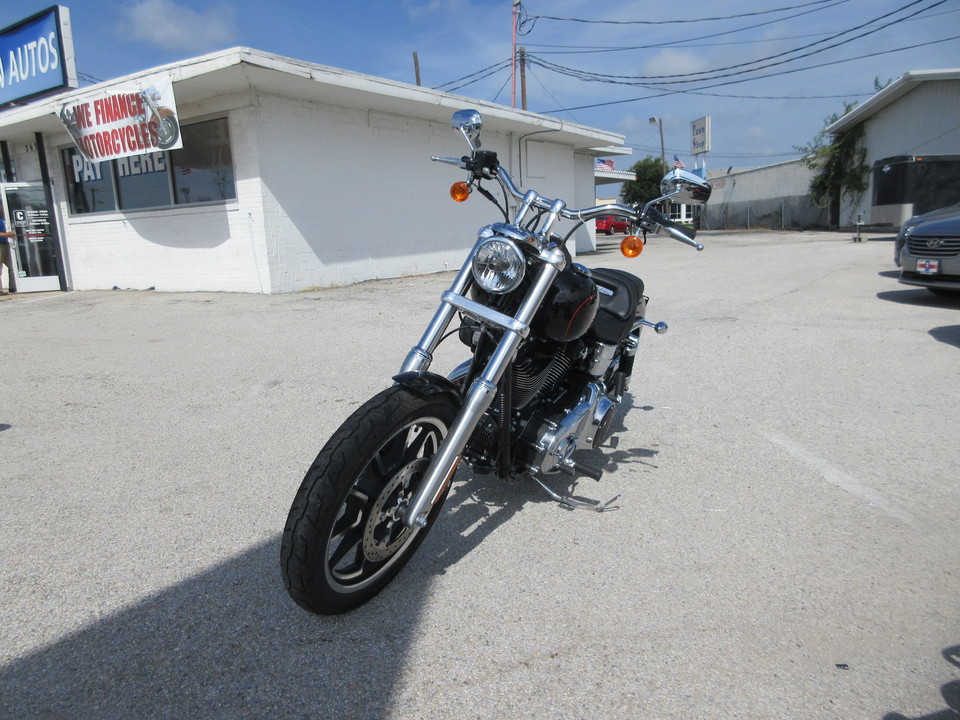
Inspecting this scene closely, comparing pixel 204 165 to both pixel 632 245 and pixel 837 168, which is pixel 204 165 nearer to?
pixel 632 245

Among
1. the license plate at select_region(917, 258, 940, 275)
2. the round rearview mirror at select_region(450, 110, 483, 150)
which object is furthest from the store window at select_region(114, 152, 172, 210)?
the license plate at select_region(917, 258, 940, 275)

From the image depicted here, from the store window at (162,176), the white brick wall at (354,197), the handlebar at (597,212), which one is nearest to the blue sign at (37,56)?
the store window at (162,176)

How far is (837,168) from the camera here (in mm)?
28031

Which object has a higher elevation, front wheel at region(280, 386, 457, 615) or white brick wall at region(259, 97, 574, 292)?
white brick wall at region(259, 97, 574, 292)

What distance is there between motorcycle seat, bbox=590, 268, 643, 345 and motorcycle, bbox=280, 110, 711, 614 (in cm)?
17

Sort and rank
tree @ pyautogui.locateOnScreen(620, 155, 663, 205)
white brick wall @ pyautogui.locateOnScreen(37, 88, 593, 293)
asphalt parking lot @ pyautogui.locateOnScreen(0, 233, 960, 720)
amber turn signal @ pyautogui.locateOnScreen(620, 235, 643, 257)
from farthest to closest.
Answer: tree @ pyautogui.locateOnScreen(620, 155, 663, 205) → white brick wall @ pyautogui.locateOnScreen(37, 88, 593, 293) → amber turn signal @ pyautogui.locateOnScreen(620, 235, 643, 257) → asphalt parking lot @ pyautogui.locateOnScreen(0, 233, 960, 720)

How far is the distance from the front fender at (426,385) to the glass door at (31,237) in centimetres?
1419

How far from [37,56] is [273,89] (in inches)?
245

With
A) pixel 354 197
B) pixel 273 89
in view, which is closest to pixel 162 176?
pixel 273 89

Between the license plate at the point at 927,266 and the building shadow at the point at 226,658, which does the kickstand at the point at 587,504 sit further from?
the license plate at the point at 927,266

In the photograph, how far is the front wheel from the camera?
2002 mm

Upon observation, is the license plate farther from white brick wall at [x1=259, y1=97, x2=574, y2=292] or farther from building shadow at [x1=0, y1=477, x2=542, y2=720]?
white brick wall at [x1=259, y1=97, x2=574, y2=292]

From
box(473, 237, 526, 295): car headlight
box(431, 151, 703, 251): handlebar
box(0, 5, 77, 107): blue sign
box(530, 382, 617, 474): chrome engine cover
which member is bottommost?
box(530, 382, 617, 474): chrome engine cover

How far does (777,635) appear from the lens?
215cm
